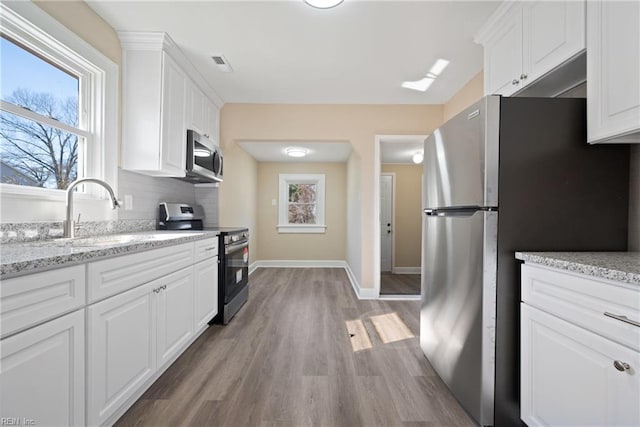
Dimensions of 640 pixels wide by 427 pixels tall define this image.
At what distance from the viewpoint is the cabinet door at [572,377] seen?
36.9 inches

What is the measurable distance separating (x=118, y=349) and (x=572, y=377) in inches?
75.2

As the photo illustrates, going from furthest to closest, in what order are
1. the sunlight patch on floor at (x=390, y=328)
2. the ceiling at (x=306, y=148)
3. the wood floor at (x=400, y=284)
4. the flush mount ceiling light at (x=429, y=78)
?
the ceiling at (x=306, y=148) < the wood floor at (x=400, y=284) < the flush mount ceiling light at (x=429, y=78) < the sunlight patch on floor at (x=390, y=328)

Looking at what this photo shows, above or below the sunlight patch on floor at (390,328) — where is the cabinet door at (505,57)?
above

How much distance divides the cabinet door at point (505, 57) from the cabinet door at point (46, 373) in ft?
8.34

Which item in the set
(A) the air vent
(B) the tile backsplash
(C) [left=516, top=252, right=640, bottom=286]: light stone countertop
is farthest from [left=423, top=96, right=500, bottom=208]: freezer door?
(B) the tile backsplash

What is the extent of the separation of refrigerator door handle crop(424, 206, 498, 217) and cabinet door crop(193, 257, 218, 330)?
1779 mm

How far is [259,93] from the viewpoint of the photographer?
11.0ft

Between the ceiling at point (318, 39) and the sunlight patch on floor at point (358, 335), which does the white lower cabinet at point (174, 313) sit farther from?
the ceiling at point (318, 39)

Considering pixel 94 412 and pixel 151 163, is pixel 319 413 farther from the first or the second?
pixel 151 163

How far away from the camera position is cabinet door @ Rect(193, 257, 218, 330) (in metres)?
2.27

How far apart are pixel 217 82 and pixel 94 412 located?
9.40 ft

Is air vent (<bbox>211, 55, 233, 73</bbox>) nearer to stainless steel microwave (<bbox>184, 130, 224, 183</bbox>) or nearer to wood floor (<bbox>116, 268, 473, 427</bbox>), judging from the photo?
stainless steel microwave (<bbox>184, 130, 224, 183</bbox>)

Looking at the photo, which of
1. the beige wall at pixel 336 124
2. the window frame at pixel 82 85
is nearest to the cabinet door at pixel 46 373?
the window frame at pixel 82 85

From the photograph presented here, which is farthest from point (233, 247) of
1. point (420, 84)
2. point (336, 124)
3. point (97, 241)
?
point (420, 84)
